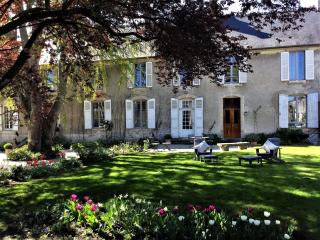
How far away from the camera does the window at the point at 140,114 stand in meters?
25.8

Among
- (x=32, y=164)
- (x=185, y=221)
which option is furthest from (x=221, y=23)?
(x=32, y=164)

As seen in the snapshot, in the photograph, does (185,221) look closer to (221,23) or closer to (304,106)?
(221,23)

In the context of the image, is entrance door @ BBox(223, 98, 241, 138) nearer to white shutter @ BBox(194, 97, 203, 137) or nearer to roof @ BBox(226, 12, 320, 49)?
white shutter @ BBox(194, 97, 203, 137)

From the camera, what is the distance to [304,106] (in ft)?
73.7

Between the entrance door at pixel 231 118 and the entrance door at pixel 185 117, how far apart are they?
204 cm

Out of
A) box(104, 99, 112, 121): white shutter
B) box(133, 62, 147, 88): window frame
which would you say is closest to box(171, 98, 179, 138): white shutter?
box(133, 62, 147, 88): window frame

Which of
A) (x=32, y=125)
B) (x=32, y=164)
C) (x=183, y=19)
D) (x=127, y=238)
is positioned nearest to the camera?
(x=127, y=238)

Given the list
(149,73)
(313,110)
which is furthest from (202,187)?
(149,73)

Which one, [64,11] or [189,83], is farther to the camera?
[189,83]

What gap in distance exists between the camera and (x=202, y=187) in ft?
27.0

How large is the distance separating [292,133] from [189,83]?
13.6 m

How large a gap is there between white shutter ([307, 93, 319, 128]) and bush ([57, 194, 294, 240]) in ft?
56.2

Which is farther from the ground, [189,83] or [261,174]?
[189,83]

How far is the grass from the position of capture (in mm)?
6766
